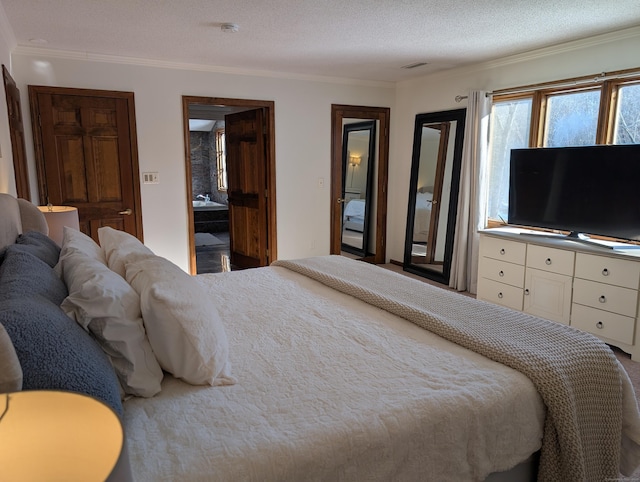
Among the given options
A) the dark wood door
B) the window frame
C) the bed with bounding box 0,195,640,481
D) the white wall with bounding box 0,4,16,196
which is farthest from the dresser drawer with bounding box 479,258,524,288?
the window frame

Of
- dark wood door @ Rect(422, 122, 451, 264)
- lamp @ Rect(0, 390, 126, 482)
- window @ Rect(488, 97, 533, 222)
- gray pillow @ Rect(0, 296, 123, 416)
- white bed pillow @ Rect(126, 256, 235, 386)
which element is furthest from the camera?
dark wood door @ Rect(422, 122, 451, 264)

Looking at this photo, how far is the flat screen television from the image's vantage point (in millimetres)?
3232

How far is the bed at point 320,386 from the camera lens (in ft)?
3.44

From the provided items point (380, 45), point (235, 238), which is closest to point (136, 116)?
point (235, 238)

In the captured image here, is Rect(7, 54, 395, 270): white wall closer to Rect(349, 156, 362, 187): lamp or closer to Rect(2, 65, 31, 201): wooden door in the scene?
Rect(2, 65, 31, 201): wooden door

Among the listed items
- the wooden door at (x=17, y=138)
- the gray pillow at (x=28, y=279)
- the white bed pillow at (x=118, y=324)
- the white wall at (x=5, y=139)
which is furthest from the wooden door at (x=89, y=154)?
the white bed pillow at (x=118, y=324)

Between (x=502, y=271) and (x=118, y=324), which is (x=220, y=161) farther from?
(x=118, y=324)

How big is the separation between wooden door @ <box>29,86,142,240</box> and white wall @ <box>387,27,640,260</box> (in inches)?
127

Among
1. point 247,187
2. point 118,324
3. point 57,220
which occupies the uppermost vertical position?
point 247,187

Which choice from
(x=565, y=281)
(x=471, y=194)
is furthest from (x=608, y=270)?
(x=471, y=194)

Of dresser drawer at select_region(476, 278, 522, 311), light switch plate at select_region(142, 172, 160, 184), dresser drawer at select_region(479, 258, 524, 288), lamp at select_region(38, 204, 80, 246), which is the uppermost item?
light switch plate at select_region(142, 172, 160, 184)

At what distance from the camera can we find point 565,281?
11.4 ft

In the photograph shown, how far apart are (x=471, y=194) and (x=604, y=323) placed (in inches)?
72.2

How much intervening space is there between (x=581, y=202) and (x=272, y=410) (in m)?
3.33
